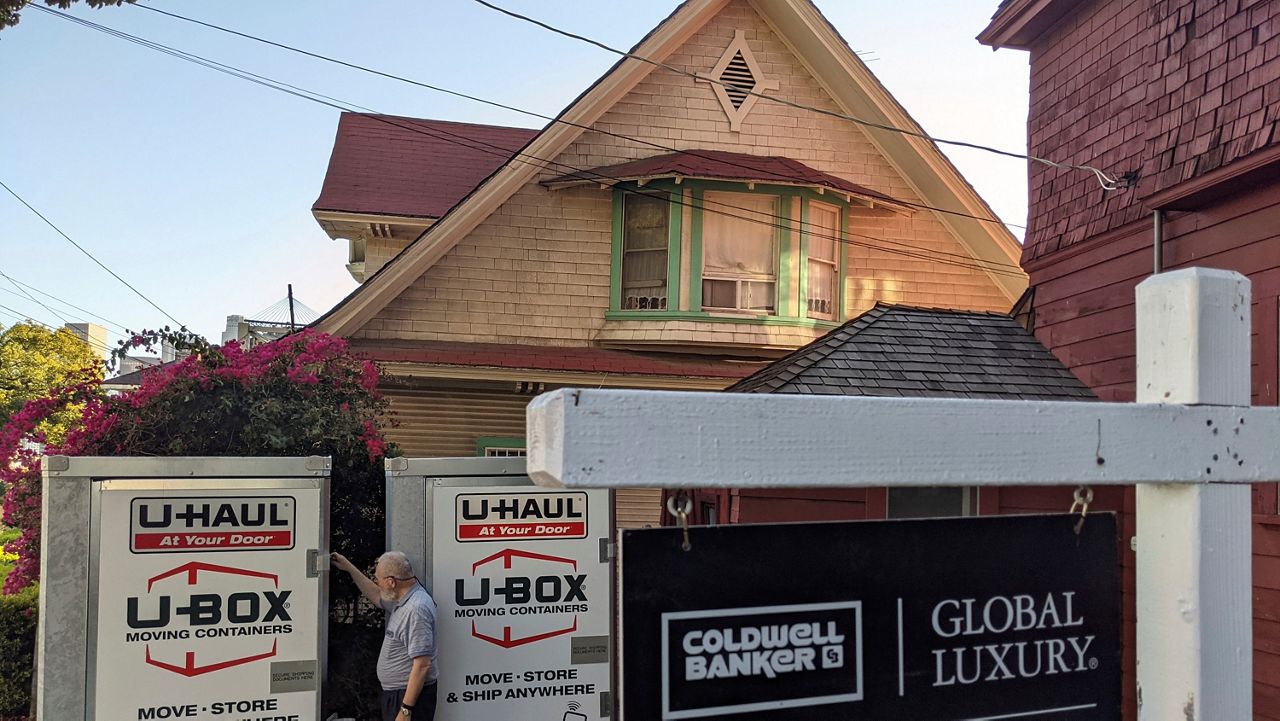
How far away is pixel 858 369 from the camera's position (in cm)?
930

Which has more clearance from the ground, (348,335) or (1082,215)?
(1082,215)

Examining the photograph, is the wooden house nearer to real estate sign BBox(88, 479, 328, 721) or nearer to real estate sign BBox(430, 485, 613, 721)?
real estate sign BBox(430, 485, 613, 721)

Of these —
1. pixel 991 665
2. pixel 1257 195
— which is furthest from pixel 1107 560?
pixel 1257 195

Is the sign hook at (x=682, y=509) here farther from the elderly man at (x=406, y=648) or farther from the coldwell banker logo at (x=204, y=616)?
the coldwell banker logo at (x=204, y=616)

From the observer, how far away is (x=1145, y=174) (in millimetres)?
8781

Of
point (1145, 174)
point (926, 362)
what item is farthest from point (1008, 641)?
point (1145, 174)

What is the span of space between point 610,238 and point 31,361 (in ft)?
107

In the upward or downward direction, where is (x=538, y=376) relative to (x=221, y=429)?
upward

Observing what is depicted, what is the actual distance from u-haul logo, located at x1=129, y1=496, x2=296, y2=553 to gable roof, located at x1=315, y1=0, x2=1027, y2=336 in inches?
301

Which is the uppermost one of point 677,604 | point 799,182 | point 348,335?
point 799,182

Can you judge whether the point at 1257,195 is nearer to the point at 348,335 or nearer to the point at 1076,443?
the point at 1076,443

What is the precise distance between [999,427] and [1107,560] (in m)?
0.51

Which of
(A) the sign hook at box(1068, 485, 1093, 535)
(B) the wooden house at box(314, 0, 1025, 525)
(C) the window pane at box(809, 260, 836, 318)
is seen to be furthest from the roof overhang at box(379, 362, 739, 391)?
(A) the sign hook at box(1068, 485, 1093, 535)

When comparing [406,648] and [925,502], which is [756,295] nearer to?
[925,502]
